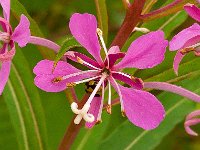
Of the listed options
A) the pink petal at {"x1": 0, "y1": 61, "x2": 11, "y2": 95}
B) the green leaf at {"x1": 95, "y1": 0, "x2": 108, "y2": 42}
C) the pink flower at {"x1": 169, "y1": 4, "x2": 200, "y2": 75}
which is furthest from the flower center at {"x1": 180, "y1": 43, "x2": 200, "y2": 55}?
the pink petal at {"x1": 0, "y1": 61, "x2": 11, "y2": 95}

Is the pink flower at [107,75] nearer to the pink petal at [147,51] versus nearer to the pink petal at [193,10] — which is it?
the pink petal at [147,51]

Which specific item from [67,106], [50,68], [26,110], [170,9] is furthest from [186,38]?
[67,106]

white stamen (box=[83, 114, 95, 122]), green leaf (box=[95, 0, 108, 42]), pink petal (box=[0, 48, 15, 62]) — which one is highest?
green leaf (box=[95, 0, 108, 42])

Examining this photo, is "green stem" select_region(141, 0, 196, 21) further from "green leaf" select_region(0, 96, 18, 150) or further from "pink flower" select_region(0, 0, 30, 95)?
"green leaf" select_region(0, 96, 18, 150)

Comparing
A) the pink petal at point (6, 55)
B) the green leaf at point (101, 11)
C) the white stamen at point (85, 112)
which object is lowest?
the white stamen at point (85, 112)

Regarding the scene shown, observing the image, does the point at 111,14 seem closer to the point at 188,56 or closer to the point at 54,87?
the point at 188,56

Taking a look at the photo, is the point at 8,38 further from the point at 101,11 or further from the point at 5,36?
the point at 101,11

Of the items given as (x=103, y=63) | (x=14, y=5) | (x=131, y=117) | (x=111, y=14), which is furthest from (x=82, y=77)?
(x=111, y=14)

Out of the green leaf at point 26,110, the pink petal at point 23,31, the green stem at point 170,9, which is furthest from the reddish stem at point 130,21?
the green leaf at point 26,110
